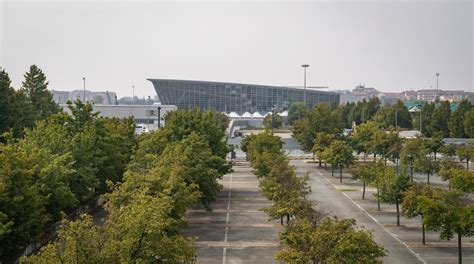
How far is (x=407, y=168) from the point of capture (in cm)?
4862

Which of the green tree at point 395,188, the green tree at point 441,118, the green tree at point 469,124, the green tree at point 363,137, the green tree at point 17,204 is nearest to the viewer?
the green tree at point 17,204

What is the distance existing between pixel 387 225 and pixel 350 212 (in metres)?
4.23

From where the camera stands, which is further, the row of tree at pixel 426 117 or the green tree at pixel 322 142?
the row of tree at pixel 426 117

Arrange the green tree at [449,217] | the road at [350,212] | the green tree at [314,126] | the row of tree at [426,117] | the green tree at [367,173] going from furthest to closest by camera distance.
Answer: the row of tree at [426,117] → the green tree at [314,126] → the green tree at [367,173] → the road at [350,212] → the green tree at [449,217]

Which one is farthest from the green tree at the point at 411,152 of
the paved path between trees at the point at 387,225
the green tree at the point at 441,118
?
the green tree at the point at 441,118

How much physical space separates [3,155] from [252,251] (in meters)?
10.8

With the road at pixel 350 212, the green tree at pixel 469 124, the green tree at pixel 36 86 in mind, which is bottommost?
the road at pixel 350 212

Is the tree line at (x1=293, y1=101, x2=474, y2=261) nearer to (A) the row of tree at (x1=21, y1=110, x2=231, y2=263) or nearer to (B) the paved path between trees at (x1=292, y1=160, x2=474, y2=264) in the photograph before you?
(B) the paved path between trees at (x1=292, y1=160, x2=474, y2=264)

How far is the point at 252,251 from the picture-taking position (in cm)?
2564

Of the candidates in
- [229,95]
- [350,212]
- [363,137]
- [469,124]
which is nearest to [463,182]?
[350,212]

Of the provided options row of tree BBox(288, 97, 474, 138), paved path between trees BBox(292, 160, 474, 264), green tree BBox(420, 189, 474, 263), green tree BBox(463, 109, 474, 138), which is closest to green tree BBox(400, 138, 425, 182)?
paved path between trees BBox(292, 160, 474, 264)

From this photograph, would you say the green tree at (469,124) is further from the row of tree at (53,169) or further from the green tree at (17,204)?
the green tree at (17,204)

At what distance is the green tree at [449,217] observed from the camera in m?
22.0

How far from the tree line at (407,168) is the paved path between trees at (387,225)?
84 centimetres
